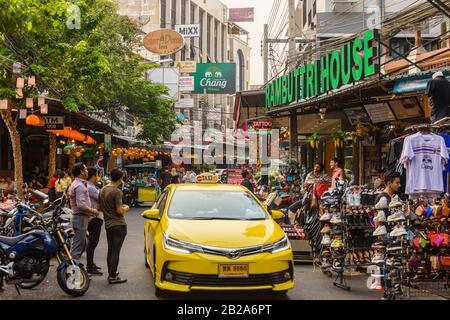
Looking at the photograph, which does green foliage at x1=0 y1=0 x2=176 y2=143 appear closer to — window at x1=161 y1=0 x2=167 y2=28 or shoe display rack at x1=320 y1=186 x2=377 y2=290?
shoe display rack at x1=320 y1=186 x2=377 y2=290

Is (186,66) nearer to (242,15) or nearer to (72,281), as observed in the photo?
(72,281)

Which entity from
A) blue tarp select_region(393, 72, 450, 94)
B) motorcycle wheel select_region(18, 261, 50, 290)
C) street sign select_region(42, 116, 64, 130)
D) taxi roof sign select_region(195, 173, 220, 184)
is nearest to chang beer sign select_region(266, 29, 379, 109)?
blue tarp select_region(393, 72, 450, 94)

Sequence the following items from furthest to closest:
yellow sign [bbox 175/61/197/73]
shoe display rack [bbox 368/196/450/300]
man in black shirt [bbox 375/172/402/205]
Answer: yellow sign [bbox 175/61/197/73] < man in black shirt [bbox 375/172/402/205] < shoe display rack [bbox 368/196/450/300]

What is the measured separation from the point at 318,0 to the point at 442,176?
26.2m

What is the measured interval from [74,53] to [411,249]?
1138 centimetres

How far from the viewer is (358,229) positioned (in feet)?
31.3

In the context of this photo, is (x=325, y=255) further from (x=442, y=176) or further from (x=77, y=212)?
(x=77, y=212)

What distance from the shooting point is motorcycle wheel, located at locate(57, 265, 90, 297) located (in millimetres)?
8008

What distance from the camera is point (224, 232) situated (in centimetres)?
783

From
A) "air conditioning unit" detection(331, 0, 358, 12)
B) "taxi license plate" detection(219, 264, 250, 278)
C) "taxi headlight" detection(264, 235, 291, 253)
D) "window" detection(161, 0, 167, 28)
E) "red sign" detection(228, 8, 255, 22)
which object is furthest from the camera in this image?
"red sign" detection(228, 8, 255, 22)

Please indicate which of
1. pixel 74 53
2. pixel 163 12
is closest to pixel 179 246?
pixel 74 53

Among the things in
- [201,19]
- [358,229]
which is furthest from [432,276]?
[201,19]

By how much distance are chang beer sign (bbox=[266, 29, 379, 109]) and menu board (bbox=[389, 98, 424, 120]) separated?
65.6 inches

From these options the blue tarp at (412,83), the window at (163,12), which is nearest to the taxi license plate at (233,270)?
the blue tarp at (412,83)
